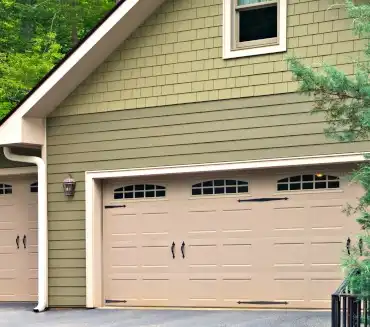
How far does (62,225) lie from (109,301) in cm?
151

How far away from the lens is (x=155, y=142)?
11.1 m

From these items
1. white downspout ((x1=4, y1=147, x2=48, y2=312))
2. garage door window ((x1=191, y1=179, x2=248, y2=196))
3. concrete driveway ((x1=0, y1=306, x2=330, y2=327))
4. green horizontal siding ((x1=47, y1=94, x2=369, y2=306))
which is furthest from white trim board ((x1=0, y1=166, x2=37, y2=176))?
garage door window ((x1=191, y1=179, x2=248, y2=196))

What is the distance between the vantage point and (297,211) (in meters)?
10.3

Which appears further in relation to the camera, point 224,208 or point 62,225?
point 62,225

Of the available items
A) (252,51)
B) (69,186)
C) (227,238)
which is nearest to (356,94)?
(252,51)

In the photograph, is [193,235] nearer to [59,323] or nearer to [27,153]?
[59,323]

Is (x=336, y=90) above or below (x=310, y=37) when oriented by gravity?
below

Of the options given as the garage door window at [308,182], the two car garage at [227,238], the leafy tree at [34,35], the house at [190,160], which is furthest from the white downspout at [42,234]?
the leafy tree at [34,35]

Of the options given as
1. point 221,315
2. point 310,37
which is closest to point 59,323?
point 221,315

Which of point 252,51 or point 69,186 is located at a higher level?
point 252,51

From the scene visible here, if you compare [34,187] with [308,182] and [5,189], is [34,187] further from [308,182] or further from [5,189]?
[308,182]

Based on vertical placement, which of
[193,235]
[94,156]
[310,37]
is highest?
[310,37]

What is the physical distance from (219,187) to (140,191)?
4.67 ft

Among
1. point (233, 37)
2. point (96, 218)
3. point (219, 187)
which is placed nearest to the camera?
point (233, 37)
